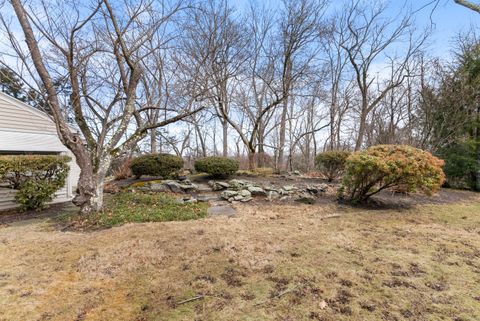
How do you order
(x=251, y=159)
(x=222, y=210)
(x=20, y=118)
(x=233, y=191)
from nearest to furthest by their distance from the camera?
(x=222, y=210)
(x=233, y=191)
(x=20, y=118)
(x=251, y=159)

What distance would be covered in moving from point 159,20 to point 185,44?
2.55m

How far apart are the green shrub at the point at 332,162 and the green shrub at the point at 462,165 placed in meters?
4.63

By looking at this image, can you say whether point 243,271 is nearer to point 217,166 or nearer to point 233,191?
point 233,191

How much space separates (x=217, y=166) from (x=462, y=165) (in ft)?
30.5

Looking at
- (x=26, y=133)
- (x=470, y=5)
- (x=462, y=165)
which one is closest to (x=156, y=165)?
(x=26, y=133)

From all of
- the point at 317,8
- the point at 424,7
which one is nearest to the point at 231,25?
the point at 317,8

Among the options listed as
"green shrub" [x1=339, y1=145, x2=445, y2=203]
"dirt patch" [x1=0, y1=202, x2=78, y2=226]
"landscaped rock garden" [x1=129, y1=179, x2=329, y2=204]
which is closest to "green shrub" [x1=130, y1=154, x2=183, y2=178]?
"landscaped rock garden" [x1=129, y1=179, x2=329, y2=204]

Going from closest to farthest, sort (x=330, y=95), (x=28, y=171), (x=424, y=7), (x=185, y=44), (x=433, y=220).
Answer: (x=424, y=7) → (x=433, y=220) → (x=28, y=171) → (x=185, y=44) → (x=330, y=95)

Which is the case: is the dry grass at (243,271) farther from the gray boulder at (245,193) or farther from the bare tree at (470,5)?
the bare tree at (470,5)

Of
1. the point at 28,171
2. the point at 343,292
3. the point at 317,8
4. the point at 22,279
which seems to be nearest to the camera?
the point at 343,292

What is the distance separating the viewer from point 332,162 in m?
8.12

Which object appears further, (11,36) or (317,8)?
(317,8)

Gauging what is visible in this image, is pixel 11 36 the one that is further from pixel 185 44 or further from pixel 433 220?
pixel 433 220

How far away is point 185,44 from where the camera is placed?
24.7 feet
